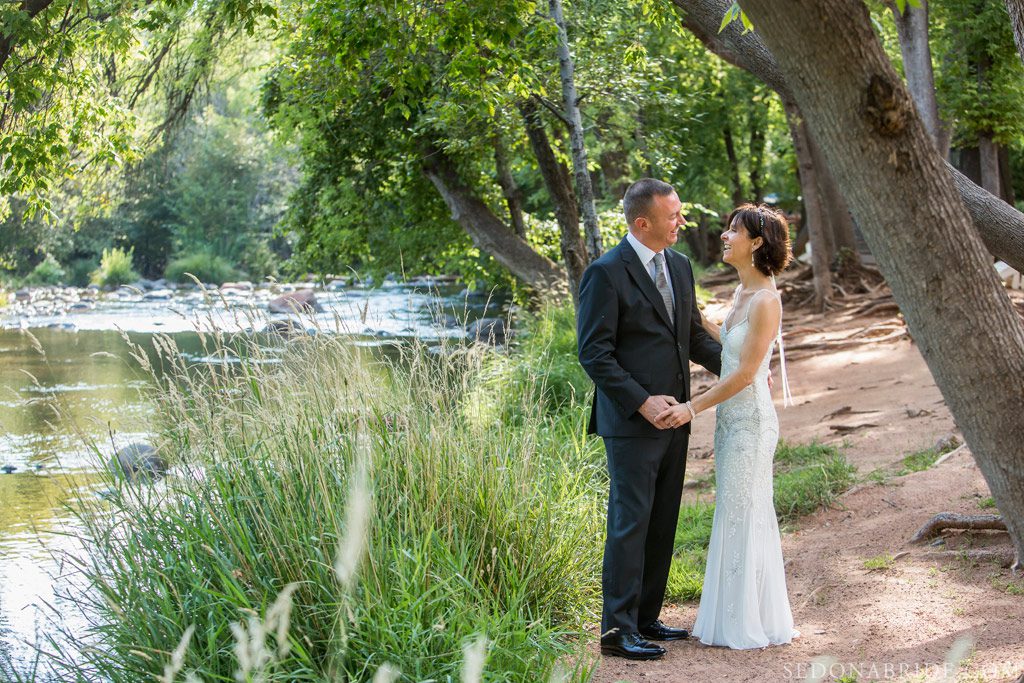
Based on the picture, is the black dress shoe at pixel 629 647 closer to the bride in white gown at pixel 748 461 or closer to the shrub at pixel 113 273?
the bride in white gown at pixel 748 461

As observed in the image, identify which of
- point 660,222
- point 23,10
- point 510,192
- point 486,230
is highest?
point 23,10

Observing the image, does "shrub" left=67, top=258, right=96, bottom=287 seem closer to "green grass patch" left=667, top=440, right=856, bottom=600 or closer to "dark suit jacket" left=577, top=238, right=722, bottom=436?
"green grass patch" left=667, top=440, right=856, bottom=600

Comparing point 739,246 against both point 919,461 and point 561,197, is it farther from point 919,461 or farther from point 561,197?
point 561,197

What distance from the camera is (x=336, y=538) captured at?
13.6ft

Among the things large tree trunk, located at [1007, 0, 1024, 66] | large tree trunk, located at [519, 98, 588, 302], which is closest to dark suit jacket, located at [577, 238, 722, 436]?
large tree trunk, located at [1007, 0, 1024, 66]

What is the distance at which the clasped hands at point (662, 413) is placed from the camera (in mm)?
4562

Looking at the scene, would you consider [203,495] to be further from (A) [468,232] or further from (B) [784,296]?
(B) [784,296]

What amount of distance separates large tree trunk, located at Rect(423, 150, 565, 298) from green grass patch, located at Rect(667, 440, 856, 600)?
8.20 metres

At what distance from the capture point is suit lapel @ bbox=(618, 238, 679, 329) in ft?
15.5

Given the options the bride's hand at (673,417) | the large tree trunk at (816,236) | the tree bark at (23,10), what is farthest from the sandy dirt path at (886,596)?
the large tree trunk at (816,236)

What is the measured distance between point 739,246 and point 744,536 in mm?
1305

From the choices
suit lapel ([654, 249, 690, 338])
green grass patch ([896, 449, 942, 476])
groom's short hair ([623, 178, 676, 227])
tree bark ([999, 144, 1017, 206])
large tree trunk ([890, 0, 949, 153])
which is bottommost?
green grass patch ([896, 449, 942, 476])

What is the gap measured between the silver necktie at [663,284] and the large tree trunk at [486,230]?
10.8 m

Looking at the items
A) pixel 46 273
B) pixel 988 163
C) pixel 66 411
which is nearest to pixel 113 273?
pixel 46 273
